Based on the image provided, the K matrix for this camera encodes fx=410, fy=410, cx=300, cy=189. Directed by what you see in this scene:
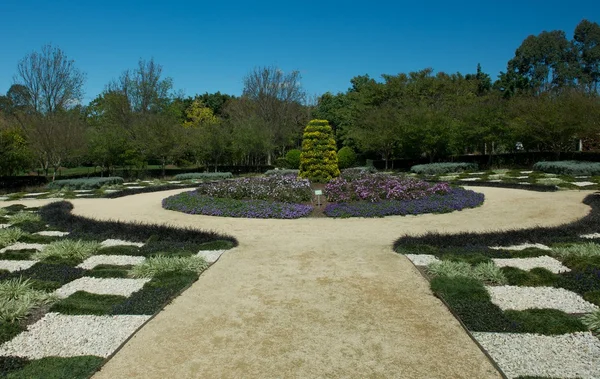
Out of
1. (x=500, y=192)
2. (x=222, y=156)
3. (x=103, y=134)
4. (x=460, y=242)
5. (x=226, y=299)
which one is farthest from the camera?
(x=222, y=156)

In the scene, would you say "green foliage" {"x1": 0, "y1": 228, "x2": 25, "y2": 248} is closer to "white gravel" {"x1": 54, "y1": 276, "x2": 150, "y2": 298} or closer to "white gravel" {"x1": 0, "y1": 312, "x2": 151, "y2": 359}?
"white gravel" {"x1": 54, "y1": 276, "x2": 150, "y2": 298}

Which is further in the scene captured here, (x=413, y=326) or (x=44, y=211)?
(x=44, y=211)

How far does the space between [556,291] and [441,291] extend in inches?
59.4

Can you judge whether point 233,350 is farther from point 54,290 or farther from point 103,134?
point 103,134

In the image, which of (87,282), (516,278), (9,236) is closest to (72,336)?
(87,282)

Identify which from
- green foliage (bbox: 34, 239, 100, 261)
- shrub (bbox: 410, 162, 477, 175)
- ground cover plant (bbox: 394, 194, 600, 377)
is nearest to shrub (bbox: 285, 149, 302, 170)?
shrub (bbox: 410, 162, 477, 175)

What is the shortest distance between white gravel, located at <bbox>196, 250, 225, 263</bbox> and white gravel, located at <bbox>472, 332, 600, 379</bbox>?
4.50m

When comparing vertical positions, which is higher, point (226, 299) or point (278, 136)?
point (278, 136)

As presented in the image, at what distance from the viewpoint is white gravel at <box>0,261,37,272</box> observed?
6.78 metres

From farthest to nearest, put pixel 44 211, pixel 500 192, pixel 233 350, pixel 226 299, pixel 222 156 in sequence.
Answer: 1. pixel 222 156
2. pixel 500 192
3. pixel 44 211
4. pixel 226 299
5. pixel 233 350

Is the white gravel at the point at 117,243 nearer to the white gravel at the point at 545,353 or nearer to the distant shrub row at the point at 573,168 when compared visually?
the white gravel at the point at 545,353

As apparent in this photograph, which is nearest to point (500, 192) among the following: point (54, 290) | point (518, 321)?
point (518, 321)

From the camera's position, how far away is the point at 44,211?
1245cm

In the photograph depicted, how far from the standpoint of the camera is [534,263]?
21.9 ft
